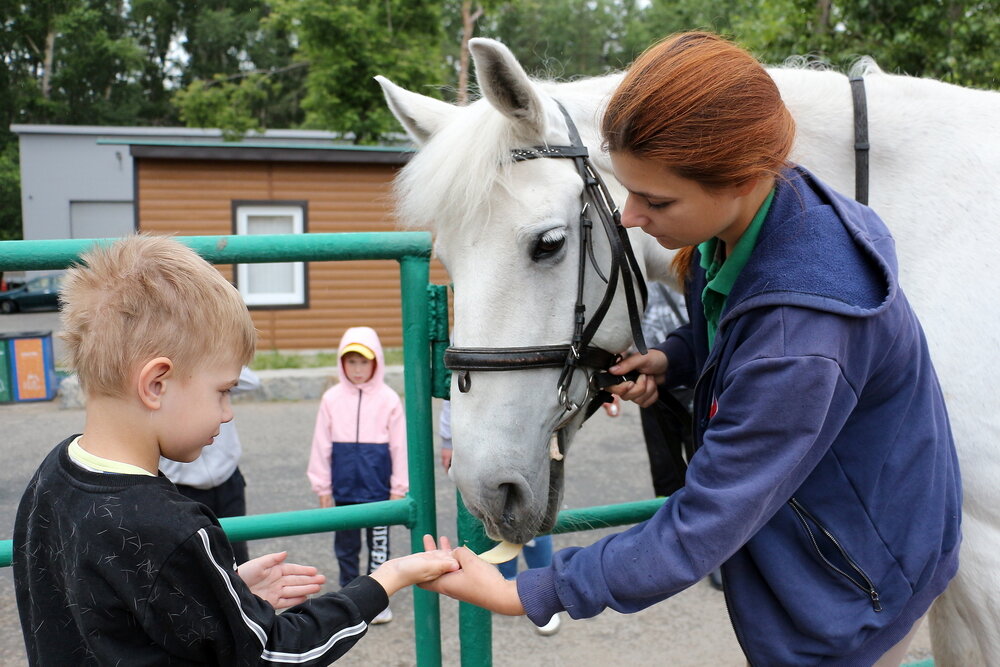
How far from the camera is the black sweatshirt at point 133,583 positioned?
1061 millimetres

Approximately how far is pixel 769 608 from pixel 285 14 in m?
15.9

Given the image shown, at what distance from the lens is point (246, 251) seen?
150cm

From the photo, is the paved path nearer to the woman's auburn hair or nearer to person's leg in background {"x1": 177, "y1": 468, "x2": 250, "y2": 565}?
person's leg in background {"x1": 177, "y1": 468, "x2": 250, "y2": 565}

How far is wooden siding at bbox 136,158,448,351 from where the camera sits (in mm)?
11742

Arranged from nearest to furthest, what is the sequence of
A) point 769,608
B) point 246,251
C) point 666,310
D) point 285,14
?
point 769,608 < point 246,251 < point 666,310 < point 285,14

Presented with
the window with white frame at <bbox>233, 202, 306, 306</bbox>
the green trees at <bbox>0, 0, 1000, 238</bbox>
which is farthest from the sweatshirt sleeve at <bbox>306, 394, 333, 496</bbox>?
the window with white frame at <bbox>233, 202, 306, 306</bbox>

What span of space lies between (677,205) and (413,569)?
0.74 m

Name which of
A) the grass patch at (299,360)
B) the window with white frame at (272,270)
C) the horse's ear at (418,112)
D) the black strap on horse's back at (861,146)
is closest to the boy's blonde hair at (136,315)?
the horse's ear at (418,112)

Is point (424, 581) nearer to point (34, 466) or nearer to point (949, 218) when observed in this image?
point (34, 466)

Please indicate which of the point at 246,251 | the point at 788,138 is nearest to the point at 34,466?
the point at 246,251

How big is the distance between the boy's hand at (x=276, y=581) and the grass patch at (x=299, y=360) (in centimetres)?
876

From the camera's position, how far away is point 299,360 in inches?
419

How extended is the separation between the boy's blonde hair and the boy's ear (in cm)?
1

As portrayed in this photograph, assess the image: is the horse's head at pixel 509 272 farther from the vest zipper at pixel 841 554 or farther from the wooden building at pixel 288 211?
the wooden building at pixel 288 211
